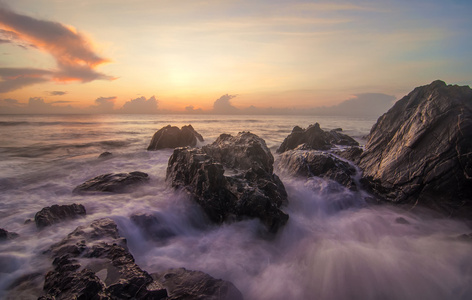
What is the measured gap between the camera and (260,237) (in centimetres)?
596

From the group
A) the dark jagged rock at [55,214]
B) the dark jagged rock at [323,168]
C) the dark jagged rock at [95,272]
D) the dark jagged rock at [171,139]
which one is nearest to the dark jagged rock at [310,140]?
the dark jagged rock at [323,168]

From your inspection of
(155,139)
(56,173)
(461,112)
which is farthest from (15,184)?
(461,112)

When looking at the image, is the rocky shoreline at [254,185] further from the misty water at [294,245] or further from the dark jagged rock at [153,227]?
the misty water at [294,245]

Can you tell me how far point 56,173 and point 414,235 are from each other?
1485 centimetres

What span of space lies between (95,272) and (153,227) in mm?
2544

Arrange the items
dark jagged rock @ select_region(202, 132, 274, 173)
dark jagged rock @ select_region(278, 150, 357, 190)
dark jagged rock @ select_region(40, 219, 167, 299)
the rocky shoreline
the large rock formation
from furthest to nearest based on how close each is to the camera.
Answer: dark jagged rock @ select_region(202, 132, 274, 173) < dark jagged rock @ select_region(278, 150, 357, 190) < the large rock formation < the rocky shoreline < dark jagged rock @ select_region(40, 219, 167, 299)

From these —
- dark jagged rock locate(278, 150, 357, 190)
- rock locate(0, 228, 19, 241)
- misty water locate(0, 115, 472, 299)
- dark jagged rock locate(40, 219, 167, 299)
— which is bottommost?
misty water locate(0, 115, 472, 299)

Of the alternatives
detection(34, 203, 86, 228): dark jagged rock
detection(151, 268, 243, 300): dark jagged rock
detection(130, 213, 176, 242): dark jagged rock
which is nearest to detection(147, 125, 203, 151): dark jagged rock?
detection(34, 203, 86, 228): dark jagged rock

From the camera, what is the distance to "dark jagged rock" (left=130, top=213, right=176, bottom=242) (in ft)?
19.8

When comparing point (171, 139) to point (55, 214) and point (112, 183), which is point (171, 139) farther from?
point (55, 214)

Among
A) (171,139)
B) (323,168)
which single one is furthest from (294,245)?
(171,139)

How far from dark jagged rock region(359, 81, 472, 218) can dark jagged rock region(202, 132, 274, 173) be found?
389 centimetres

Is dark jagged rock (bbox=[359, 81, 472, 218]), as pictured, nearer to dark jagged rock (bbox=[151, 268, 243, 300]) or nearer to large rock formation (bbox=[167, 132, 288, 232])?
large rock formation (bbox=[167, 132, 288, 232])

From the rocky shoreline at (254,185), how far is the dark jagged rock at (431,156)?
0.02 m
